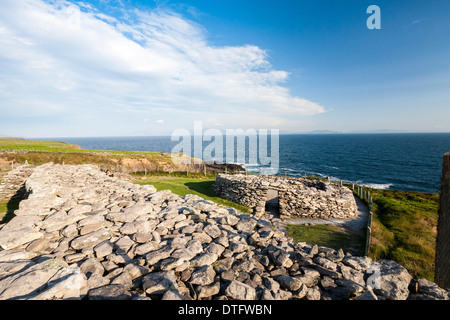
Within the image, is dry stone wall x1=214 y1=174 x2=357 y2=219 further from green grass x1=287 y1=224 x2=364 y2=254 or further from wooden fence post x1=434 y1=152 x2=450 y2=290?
wooden fence post x1=434 y1=152 x2=450 y2=290

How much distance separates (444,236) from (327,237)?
642cm

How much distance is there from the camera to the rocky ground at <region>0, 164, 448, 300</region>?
301 cm

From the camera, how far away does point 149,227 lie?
16.7ft

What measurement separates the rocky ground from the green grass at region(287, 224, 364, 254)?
737 cm

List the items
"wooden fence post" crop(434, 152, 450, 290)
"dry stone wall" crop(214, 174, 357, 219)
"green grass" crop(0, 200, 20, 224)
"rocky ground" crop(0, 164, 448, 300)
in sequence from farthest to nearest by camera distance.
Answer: "dry stone wall" crop(214, 174, 357, 219) < "green grass" crop(0, 200, 20, 224) < "wooden fence post" crop(434, 152, 450, 290) < "rocky ground" crop(0, 164, 448, 300)

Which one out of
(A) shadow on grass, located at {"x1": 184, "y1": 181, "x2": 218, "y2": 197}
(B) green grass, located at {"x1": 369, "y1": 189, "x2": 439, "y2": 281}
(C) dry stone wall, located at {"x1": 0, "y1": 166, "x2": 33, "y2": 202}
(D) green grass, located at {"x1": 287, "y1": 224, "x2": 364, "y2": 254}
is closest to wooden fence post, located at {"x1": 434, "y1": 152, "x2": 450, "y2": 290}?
(B) green grass, located at {"x1": 369, "y1": 189, "x2": 439, "y2": 281}

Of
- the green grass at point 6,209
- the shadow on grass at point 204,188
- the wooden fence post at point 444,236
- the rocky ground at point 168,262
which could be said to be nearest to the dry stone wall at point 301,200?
the shadow on grass at point 204,188

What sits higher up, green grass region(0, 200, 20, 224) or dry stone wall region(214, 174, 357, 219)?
green grass region(0, 200, 20, 224)

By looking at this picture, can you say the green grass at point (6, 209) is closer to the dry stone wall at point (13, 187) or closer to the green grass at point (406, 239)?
the dry stone wall at point (13, 187)

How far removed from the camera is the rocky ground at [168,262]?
3.01m

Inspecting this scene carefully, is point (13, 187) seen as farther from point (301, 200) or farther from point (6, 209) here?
point (301, 200)

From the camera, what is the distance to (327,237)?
12125 mm
